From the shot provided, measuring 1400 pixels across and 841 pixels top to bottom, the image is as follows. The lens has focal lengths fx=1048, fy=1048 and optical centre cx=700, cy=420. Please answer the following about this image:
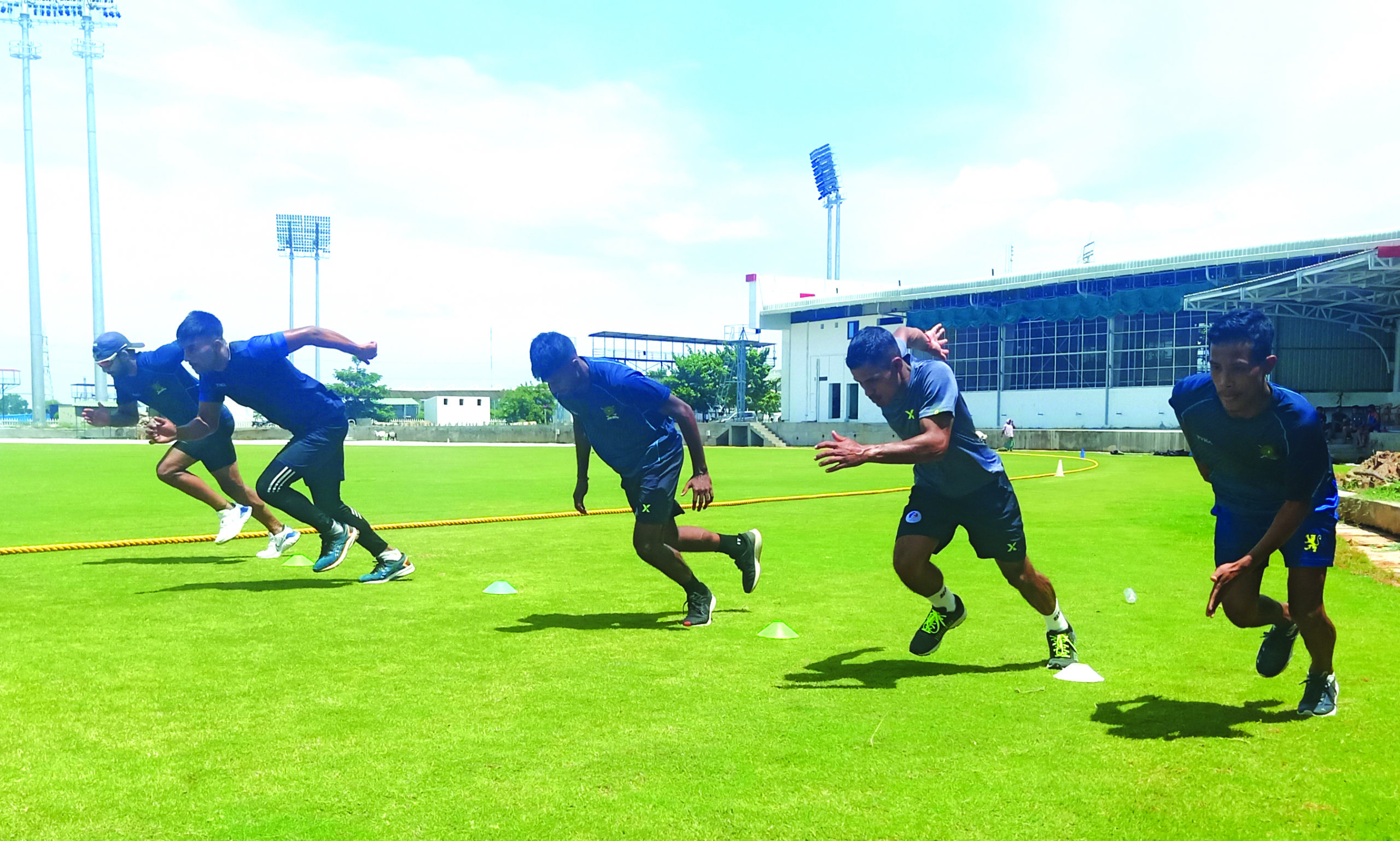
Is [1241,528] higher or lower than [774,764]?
higher

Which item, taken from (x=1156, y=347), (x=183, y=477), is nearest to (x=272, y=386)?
(x=183, y=477)

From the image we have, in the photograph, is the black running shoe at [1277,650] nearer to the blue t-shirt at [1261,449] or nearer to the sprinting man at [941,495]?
the blue t-shirt at [1261,449]

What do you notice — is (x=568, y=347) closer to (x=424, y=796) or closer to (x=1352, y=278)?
(x=424, y=796)

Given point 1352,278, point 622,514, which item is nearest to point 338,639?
point 622,514

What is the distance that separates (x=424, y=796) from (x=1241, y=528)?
397 centimetres

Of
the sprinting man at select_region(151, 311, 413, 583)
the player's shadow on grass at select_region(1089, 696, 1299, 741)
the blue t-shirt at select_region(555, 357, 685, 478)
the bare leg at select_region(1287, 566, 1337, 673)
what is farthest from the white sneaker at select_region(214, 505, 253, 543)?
the bare leg at select_region(1287, 566, 1337, 673)

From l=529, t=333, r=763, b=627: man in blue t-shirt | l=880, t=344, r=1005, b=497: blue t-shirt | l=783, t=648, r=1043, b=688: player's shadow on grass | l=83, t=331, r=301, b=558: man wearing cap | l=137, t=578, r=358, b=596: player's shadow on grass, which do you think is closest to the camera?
l=783, t=648, r=1043, b=688: player's shadow on grass

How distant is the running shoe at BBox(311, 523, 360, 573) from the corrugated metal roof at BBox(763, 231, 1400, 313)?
164 feet

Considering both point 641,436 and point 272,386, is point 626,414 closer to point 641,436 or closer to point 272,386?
point 641,436

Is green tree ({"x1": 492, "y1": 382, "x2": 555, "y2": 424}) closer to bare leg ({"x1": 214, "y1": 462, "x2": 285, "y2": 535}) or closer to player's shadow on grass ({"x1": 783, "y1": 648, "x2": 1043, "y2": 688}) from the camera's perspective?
bare leg ({"x1": 214, "y1": 462, "x2": 285, "y2": 535})

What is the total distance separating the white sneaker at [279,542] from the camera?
10.5m

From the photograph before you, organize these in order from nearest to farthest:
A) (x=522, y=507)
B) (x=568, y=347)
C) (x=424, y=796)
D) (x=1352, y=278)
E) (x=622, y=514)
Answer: (x=424, y=796) → (x=568, y=347) → (x=622, y=514) → (x=522, y=507) → (x=1352, y=278)

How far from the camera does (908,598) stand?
8188 millimetres

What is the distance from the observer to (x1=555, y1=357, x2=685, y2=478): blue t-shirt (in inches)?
284
